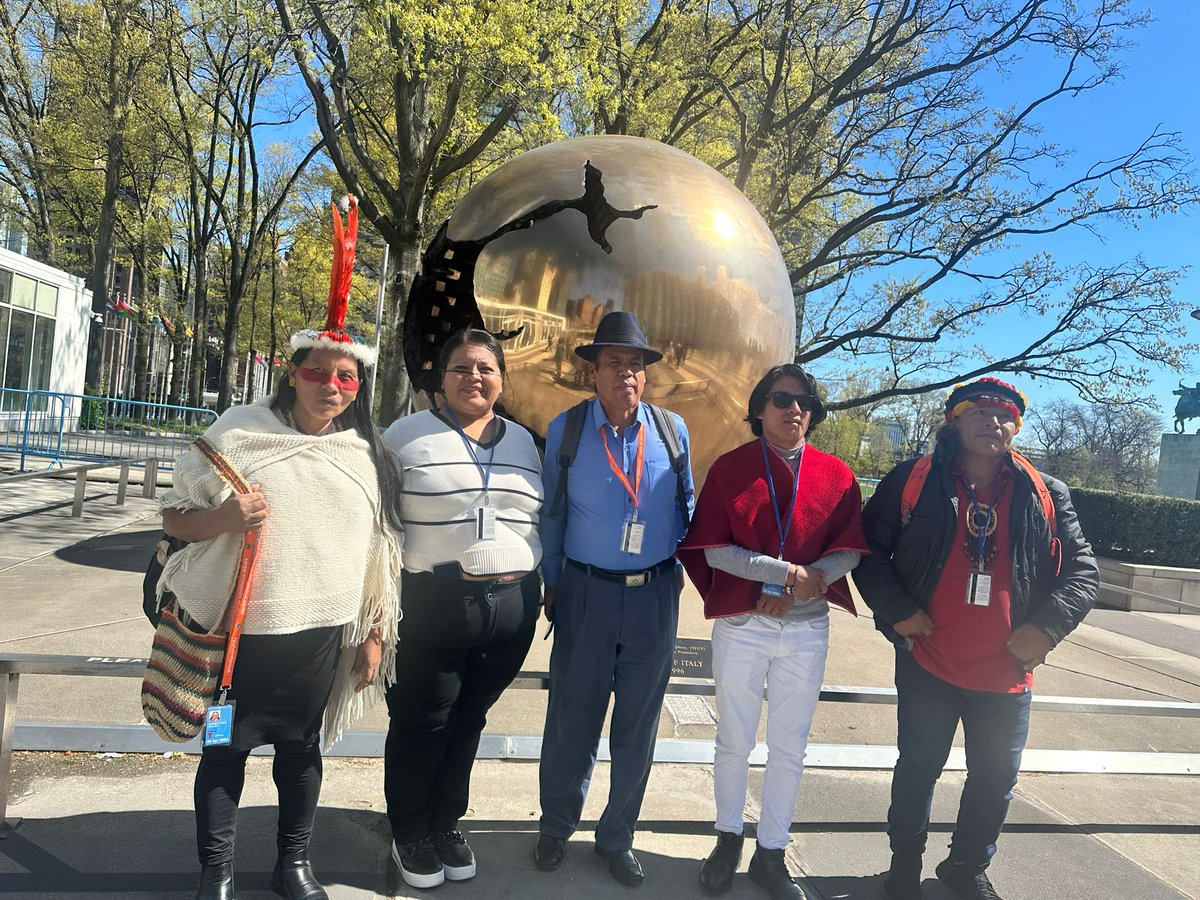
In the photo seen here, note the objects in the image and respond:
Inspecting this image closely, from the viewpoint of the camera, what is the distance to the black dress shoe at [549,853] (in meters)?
2.62

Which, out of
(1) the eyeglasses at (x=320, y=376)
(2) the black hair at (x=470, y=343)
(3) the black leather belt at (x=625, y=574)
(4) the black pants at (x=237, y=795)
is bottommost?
(4) the black pants at (x=237, y=795)

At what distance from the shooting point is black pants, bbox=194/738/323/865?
86.3 inches

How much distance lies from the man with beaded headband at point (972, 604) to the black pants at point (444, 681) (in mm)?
1174

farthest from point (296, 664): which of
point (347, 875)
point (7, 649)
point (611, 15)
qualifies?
point (611, 15)

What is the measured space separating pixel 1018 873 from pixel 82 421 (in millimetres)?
15427

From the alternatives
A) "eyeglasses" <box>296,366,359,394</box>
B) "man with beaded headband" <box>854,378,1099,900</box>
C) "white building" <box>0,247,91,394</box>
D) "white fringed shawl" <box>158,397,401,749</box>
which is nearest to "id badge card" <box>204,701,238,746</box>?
"white fringed shawl" <box>158,397,401,749</box>

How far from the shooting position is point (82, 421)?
46.0 feet

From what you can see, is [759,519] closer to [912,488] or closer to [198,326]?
[912,488]

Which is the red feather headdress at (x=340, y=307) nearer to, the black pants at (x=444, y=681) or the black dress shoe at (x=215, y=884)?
the black pants at (x=444, y=681)

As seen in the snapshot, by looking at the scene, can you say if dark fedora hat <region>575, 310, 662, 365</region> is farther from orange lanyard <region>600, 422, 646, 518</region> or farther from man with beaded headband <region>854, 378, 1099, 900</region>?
man with beaded headband <region>854, 378, 1099, 900</region>

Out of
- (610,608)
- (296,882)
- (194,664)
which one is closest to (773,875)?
(610,608)

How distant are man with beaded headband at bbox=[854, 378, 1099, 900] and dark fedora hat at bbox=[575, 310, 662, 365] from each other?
103 cm

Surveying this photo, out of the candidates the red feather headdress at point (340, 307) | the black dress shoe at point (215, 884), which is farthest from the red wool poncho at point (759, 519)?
the black dress shoe at point (215, 884)

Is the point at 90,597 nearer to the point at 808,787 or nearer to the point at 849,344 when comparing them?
the point at 808,787
